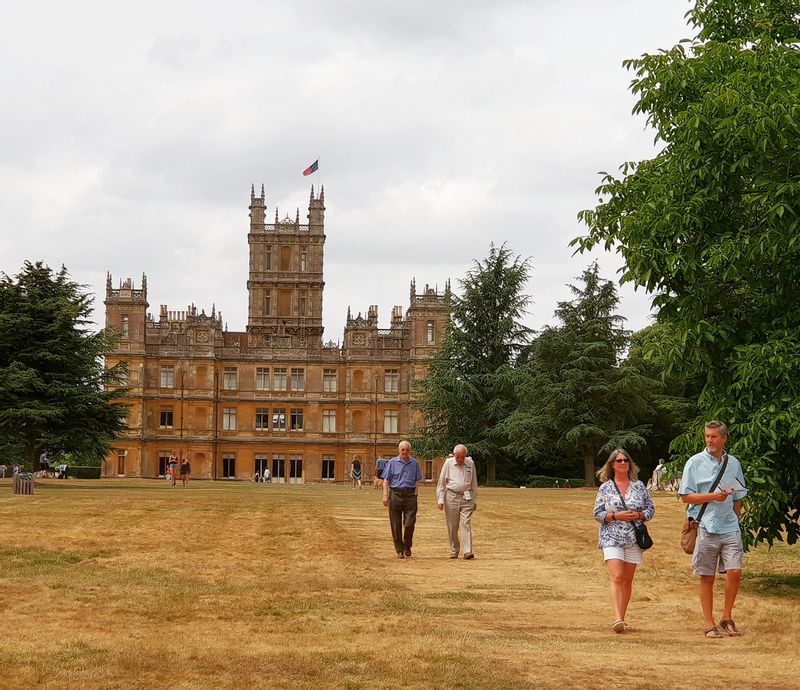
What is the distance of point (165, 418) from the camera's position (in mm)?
82875

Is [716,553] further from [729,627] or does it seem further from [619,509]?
[619,509]

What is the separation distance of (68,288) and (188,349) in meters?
39.8

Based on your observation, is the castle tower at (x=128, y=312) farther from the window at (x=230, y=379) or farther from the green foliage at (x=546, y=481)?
the green foliage at (x=546, y=481)

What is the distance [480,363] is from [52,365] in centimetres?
2679

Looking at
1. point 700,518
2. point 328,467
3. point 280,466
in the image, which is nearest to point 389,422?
point 328,467

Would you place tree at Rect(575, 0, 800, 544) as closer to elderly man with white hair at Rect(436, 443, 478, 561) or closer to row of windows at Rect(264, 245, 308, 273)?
elderly man with white hair at Rect(436, 443, 478, 561)

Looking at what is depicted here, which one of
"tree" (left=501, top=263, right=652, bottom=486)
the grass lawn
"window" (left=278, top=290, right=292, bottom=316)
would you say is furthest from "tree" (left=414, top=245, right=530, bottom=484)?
the grass lawn

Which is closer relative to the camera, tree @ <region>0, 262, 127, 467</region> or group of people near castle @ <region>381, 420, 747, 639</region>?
group of people near castle @ <region>381, 420, 747, 639</region>

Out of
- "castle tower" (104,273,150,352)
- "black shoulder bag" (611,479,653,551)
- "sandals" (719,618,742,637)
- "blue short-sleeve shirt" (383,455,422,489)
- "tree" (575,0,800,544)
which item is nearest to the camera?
"sandals" (719,618,742,637)

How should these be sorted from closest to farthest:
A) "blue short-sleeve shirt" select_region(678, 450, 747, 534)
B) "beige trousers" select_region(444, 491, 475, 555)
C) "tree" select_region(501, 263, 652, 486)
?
"blue short-sleeve shirt" select_region(678, 450, 747, 534) < "beige trousers" select_region(444, 491, 475, 555) < "tree" select_region(501, 263, 652, 486)

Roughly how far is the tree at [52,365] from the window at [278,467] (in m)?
40.0

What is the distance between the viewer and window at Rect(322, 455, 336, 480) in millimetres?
83562

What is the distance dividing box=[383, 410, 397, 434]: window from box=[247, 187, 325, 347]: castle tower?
845 cm

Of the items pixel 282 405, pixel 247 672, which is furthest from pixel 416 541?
pixel 282 405
